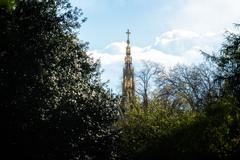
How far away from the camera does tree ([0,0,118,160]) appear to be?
89.2 feet

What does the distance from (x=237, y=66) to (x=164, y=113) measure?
38.3 ft

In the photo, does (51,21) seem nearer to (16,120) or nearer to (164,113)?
(16,120)

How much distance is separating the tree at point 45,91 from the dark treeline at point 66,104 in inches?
2.0

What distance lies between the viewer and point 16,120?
2723 centimetres

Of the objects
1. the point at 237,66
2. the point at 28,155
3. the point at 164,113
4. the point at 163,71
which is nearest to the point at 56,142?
the point at 28,155

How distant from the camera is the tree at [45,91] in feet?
89.2

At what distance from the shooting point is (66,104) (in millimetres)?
Result: 29203

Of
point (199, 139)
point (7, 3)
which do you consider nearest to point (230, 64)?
point (199, 139)

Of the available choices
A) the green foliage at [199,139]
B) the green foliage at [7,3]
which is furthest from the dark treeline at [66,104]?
the green foliage at [7,3]

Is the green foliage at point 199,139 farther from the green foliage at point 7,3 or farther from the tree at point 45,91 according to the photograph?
the green foliage at point 7,3

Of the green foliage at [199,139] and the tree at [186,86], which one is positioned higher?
the tree at [186,86]

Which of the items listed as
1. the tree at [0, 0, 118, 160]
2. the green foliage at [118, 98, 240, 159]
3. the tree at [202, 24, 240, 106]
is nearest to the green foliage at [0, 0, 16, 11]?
the tree at [0, 0, 118, 160]

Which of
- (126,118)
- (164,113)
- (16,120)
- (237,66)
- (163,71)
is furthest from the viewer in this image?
(163,71)

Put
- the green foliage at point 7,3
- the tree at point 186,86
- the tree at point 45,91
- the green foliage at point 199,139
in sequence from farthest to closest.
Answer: the tree at point 186,86 → the tree at point 45,91 → the green foliage at point 199,139 → the green foliage at point 7,3
